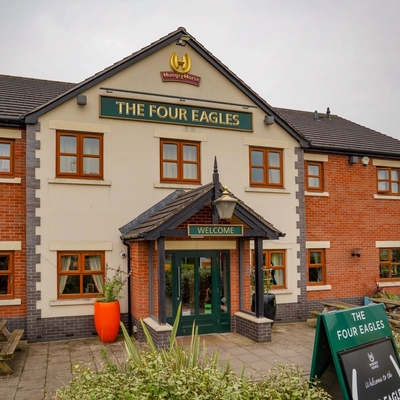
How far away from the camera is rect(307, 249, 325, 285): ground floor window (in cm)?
1347

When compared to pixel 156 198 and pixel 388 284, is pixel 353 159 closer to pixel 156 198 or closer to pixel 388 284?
pixel 388 284

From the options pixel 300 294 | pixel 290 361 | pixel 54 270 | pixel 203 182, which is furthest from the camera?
pixel 300 294

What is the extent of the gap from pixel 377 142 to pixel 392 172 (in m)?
1.22

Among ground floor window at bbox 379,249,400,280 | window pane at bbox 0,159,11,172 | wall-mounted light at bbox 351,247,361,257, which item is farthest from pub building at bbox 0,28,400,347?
ground floor window at bbox 379,249,400,280

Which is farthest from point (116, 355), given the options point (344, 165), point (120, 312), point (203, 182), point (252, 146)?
point (344, 165)

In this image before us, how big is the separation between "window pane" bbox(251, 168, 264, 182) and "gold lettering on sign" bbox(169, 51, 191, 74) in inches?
139

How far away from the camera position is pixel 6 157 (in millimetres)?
10484

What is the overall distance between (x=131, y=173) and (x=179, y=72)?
3.24 m

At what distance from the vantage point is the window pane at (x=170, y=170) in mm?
11719

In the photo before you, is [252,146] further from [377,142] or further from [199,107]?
[377,142]

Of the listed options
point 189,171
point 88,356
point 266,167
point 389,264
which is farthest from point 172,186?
point 389,264

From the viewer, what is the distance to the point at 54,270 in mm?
10445

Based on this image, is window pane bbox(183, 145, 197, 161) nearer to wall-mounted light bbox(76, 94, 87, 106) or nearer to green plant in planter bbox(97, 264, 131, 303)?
wall-mounted light bbox(76, 94, 87, 106)

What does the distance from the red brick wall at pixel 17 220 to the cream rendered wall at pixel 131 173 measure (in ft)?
1.52
